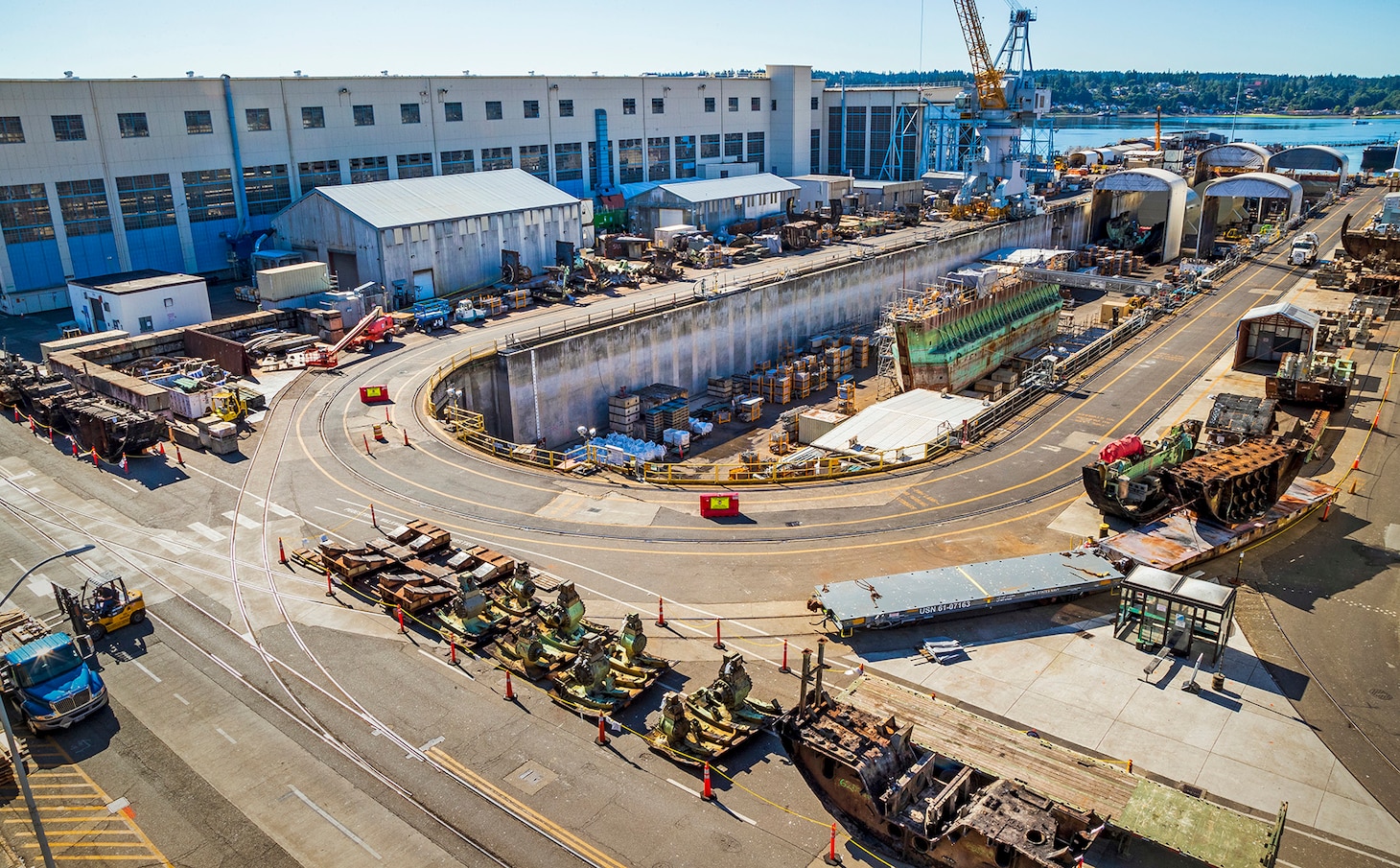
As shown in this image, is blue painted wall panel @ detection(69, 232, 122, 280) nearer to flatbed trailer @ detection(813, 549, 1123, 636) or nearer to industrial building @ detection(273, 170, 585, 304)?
industrial building @ detection(273, 170, 585, 304)

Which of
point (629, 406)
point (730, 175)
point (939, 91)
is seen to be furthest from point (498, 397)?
point (939, 91)

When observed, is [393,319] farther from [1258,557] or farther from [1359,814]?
[1359,814]

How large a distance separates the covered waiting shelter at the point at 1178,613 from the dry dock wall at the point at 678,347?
33.3 m

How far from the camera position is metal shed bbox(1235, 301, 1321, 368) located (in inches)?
2057

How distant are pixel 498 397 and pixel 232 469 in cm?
1519

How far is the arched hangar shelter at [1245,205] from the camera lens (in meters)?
103

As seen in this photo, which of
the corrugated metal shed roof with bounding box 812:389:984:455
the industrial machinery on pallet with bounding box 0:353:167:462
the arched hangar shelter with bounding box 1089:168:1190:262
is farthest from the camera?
the arched hangar shelter with bounding box 1089:168:1190:262

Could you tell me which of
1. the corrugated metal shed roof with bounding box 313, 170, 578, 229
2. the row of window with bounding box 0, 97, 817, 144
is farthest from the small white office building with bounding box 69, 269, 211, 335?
the corrugated metal shed roof with bounding box 313, 170, 578, 229

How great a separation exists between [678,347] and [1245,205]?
101347 millimetres

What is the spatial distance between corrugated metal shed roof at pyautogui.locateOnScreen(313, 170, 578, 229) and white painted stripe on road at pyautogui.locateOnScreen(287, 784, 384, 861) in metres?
48.0

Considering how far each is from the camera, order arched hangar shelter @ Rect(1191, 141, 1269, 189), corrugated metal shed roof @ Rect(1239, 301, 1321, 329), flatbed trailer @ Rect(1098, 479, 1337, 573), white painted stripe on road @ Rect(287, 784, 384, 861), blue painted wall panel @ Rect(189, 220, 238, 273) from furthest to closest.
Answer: arched hangar shelter @ Rect(1191, 141, 1269, 189) < blue painted wall panel @ Rect(189, 220, 238, 273) < corrugated metal shed roof @ Rect(1239, 301, 1321, 329) < flatbed trailer @ Rect(1098, 479, 1337, 573) < white painted stripe on road @ Rect(287, 784, 384, 861)

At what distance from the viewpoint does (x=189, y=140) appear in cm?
6600

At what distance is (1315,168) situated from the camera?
135 metres

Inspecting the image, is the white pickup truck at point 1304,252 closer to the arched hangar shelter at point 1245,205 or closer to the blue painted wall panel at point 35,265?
the arched hangar shelter at point 1245,205
